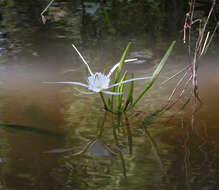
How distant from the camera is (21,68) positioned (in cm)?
176

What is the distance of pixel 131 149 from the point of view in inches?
40.7

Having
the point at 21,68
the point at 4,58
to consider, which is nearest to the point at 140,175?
the point at 21,68

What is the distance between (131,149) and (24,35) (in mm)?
1548

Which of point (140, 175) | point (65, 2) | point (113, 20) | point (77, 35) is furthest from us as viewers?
point (65, 2)

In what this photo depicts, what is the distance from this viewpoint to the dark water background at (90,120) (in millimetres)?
904

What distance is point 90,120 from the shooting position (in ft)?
4.06

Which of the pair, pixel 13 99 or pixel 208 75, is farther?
pixel 208 75

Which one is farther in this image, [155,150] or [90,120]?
[90,120]

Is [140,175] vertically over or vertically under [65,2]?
under

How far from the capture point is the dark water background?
904 millimetres

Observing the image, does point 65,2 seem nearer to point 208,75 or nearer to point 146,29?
point 146,29

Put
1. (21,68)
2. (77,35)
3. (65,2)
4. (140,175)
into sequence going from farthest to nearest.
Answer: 1. (65,2)
2. (77,35)
3. (21,68)
4. (140,175)

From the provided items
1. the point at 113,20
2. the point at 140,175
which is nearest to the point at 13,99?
the point at 140,175

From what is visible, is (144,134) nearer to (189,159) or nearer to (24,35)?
(189,159)
